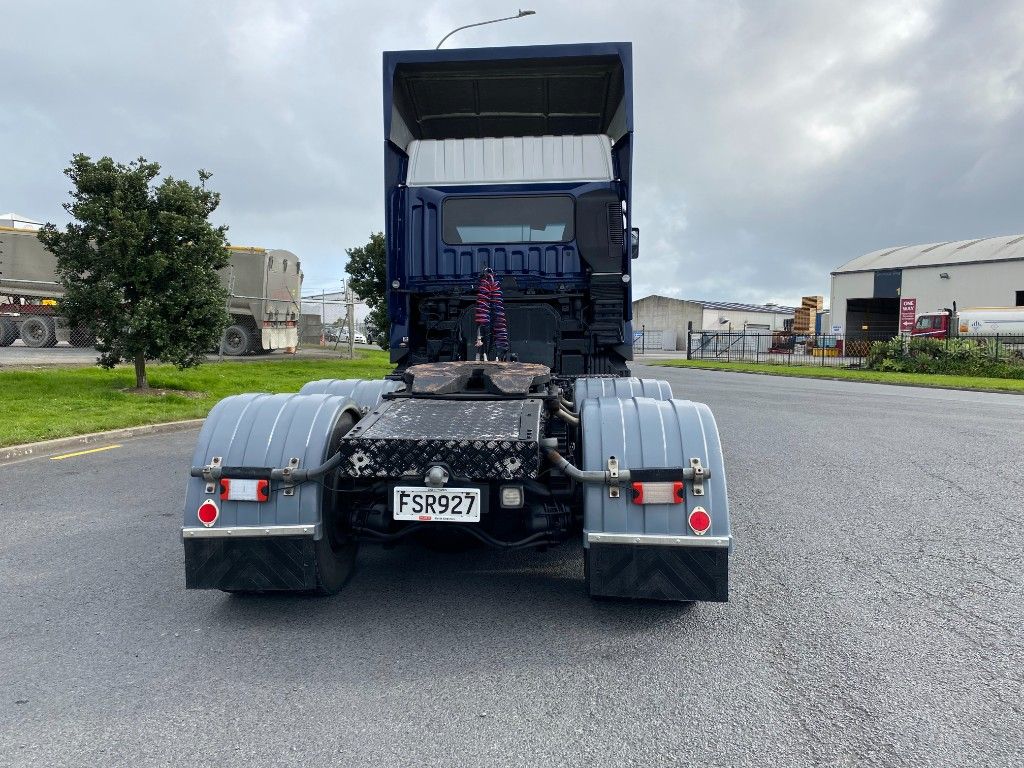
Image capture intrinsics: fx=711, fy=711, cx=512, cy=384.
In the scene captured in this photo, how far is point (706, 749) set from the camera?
2.44 metres

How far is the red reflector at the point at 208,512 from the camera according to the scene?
11.3ft

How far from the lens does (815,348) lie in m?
40.2

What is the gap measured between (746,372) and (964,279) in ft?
68.2

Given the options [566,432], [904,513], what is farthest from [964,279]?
[566,432]

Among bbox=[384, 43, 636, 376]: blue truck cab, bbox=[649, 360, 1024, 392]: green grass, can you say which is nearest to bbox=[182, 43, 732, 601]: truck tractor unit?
bbox=[384, 43, 636, 376]: blue truck cab

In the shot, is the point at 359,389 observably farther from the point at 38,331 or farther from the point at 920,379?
the point at 920,379

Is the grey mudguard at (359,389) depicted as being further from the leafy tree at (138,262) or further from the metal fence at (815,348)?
the metal fence at (815,348)

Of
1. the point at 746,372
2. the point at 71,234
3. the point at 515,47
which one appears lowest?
the point at 746,372

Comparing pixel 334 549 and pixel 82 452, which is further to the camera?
pixel 82 452

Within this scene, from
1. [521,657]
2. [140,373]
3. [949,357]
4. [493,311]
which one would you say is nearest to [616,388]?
[493,311]

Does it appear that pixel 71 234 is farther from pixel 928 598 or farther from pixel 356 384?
pixel 928 598

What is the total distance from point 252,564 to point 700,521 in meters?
2.16

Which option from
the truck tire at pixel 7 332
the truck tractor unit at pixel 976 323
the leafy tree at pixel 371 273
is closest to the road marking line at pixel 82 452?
the leafy tree at pixel 371 273

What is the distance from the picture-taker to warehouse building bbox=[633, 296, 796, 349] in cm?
6831
